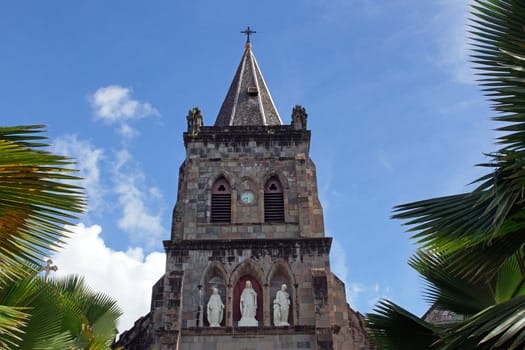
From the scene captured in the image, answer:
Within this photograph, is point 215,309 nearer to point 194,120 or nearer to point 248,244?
point 248,244

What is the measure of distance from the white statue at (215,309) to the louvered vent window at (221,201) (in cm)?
325

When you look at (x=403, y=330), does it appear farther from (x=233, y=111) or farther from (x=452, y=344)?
(x=233, y=111)

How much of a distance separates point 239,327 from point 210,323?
100cm

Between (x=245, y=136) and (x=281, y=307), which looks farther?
(x=245, y=136)

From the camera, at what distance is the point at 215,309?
20.0 metres

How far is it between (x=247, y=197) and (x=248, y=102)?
244 inches

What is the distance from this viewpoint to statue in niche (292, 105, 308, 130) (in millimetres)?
24814

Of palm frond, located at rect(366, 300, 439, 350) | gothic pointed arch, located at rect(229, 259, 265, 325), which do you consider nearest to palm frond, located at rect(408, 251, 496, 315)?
palm frond, located at rect(366, 300, 439, 350)

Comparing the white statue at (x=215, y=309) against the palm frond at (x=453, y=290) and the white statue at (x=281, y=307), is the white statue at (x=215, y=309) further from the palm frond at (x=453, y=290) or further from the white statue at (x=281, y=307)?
the palm frond at (x=453, y=290)

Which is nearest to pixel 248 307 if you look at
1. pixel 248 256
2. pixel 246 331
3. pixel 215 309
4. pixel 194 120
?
pixel 246 331

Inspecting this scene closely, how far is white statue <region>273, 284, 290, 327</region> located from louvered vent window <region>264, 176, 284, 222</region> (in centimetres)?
309

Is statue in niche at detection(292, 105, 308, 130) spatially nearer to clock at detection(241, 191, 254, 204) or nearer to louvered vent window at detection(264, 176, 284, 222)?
louvered vent window at detection(264, 176, 284, 222)

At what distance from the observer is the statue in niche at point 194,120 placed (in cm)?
2463

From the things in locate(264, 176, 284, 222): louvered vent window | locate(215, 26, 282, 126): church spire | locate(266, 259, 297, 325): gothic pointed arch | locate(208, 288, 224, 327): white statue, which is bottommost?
locate(208, 288, 224, 327): white statue
